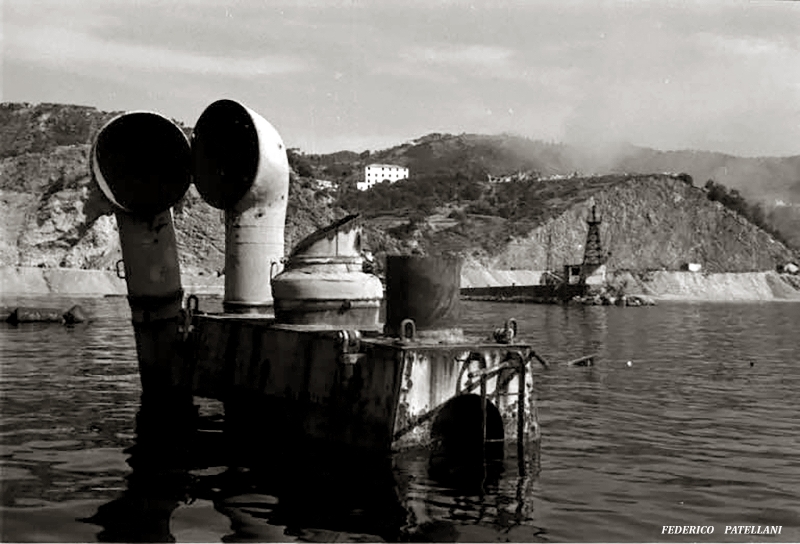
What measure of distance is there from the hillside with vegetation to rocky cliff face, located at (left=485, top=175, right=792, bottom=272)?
168mm

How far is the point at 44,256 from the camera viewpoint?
10294 centimetres

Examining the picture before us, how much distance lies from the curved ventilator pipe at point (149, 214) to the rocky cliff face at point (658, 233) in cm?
12595

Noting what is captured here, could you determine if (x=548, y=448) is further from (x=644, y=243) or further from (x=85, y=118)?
(x=85, y=118)

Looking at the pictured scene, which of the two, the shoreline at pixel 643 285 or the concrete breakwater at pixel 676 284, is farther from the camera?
the concrete breakwater at pixel 676 284

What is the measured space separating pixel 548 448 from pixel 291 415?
171 inches

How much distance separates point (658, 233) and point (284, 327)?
147742mm

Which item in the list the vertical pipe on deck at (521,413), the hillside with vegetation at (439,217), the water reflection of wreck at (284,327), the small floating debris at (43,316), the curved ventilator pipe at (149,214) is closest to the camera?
the water reflection of wreck at (284,327)

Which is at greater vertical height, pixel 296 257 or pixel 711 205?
pixel 711 205

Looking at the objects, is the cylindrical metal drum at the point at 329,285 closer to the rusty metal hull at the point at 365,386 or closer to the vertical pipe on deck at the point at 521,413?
the rusty metal hull at the point at 365,386

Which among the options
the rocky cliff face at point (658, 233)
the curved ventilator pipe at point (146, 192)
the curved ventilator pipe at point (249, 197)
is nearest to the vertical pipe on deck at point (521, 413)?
the curved ventilator pipe at point (249, 197)

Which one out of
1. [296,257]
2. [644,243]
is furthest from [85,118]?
[296,257]

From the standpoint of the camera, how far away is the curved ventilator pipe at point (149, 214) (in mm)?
21359

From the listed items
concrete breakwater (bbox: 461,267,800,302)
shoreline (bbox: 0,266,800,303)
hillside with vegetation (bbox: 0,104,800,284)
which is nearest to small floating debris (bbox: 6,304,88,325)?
shoreline (bbox: 0,266,800,303)

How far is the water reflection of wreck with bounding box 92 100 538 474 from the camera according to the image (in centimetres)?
1369
